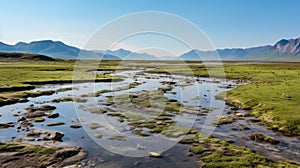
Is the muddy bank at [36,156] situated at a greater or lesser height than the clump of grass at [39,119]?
lesser

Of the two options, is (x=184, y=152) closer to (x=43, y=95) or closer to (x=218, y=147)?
(x=218, y=147)

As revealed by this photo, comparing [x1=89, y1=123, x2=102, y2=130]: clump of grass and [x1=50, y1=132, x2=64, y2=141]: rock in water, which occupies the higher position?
[x1=50, y1=132, x2=64, y2=141]: rock in water

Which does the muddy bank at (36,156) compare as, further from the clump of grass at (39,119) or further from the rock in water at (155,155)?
the clump of grass at (39,119)

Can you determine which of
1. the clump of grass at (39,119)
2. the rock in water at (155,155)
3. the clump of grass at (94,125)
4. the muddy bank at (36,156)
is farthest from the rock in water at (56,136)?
the rock in water at (155,155)

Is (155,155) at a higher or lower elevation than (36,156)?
lower

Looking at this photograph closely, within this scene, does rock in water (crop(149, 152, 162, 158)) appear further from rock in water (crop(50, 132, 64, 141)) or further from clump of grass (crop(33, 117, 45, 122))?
clump of grass (crop(33, 117, 45, 122))

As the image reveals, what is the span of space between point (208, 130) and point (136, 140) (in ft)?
30.1

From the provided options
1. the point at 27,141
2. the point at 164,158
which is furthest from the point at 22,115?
the point at 164,158

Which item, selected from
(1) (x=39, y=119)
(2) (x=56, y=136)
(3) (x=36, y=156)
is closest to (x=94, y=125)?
(2) (x=56, y=136)

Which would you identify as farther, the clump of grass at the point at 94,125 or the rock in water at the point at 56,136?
the clump of grass at the point at 94,125

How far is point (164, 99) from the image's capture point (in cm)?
4875

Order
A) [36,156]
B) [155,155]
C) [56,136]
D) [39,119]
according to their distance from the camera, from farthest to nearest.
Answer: [39,119] → [56,136] → [155,155] → [36,156]

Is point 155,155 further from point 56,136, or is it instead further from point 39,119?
point 39,119

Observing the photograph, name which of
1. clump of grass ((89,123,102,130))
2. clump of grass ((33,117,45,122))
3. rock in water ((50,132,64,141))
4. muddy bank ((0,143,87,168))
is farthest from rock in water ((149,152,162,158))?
clump of grass ((33,117,45,122))
